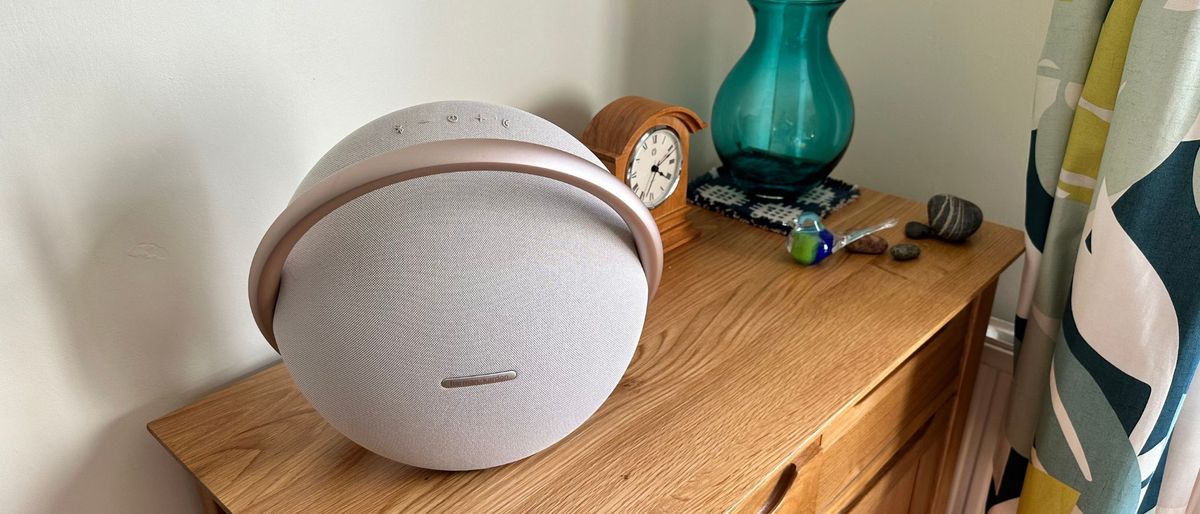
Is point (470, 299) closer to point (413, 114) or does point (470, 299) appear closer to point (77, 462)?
point (413, 114)

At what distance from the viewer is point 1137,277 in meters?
0.96

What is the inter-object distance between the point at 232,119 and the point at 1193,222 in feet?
3.21

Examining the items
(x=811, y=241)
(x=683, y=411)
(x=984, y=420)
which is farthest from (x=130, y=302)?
(x=984, y=420)

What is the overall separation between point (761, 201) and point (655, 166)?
0.23 m

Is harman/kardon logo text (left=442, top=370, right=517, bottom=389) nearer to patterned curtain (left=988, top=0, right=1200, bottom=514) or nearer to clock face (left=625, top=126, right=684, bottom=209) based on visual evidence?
clock face (left=625, top=126, right=684, bottom=209)

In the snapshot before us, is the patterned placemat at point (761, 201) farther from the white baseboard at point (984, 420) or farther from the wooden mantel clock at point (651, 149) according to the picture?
the white baseboard at point (984, 420)

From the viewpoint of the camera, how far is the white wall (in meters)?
0.69

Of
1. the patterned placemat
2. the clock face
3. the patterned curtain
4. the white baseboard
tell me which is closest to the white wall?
the clock face

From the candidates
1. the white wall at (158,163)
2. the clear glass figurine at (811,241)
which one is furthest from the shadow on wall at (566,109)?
the clear glass figurine at (811,241)

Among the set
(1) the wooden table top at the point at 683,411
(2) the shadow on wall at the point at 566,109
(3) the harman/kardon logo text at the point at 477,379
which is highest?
(2) the shadow on wall at the point at 566,109

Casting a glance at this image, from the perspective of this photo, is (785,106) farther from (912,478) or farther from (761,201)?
(912,478)

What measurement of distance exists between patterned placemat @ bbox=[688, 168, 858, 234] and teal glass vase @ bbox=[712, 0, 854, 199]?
23 millimetres

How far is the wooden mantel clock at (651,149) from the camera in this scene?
1008 millimetres

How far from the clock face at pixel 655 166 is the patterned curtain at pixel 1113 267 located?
440 mm
